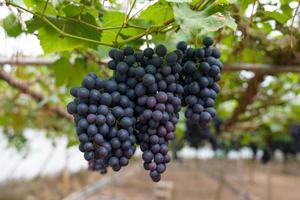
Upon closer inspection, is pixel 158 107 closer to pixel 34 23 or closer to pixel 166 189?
pixel 34 23

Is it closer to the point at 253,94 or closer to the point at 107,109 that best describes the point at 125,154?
the point at 107,109

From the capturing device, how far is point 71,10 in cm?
146

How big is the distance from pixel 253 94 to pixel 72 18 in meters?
2.43

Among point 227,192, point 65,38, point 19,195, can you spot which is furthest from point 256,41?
point 227,192

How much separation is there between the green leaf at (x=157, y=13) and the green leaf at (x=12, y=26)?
58 centimetres

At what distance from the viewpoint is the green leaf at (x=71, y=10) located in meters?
1.45

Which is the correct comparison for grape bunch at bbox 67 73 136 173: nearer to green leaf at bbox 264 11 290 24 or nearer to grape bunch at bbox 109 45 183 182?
grape bunch at bbox 109 45 183 182

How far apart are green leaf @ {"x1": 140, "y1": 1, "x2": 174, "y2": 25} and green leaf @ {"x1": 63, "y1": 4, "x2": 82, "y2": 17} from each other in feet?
0.70

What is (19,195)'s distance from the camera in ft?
23.2

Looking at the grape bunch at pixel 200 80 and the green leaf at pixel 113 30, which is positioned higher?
the green leaf at pixel 113 30

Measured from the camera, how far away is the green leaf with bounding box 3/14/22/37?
1835 millimetres

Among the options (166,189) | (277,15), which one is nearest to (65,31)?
(277,15)

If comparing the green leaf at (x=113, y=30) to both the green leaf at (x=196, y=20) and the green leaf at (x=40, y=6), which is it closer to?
the green leaf at (x=40, y=6)

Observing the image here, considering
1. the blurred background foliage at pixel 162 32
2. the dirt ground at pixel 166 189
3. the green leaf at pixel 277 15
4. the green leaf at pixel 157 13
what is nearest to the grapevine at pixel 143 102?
the blurred background foliage at pixel 162 32
